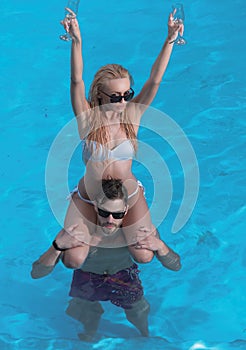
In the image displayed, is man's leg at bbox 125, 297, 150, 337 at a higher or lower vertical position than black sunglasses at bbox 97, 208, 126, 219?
lower

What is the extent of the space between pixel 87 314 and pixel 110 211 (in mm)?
1046

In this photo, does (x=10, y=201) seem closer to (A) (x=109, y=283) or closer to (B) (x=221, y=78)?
(A) (x=109, y=283)

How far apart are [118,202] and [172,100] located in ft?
9.83

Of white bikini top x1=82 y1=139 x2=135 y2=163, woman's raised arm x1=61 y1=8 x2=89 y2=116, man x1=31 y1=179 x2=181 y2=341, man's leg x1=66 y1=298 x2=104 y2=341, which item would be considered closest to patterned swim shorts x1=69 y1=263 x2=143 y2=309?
man x1=31 y1=179 x2=181 y2=341

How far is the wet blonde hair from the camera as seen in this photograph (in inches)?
157

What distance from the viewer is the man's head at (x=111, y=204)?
384 cm

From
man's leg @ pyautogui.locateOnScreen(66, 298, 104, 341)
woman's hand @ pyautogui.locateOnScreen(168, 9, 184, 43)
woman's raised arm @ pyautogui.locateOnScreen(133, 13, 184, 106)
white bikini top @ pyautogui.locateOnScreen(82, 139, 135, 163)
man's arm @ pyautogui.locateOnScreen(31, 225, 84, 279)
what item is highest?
woman's hand @ pyautogui.locateOnScreen(168, 9, 184, 43)

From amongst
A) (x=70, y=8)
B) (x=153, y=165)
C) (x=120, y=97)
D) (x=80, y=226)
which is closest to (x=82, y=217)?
(x=80, y=226)

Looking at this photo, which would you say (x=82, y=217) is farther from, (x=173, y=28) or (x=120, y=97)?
(x=173, y=28)

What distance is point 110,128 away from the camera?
4.15m

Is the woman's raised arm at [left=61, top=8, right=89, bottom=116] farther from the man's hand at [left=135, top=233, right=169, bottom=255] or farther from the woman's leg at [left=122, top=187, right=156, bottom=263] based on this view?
the man's hand at [left=135, top=233, right=169, bottom=255]

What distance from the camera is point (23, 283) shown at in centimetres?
513

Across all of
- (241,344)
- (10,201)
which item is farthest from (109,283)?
(10,201)

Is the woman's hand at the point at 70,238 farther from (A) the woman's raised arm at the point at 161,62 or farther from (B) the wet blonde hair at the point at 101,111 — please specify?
(A) the woman's raised arm at the point at 161,62
